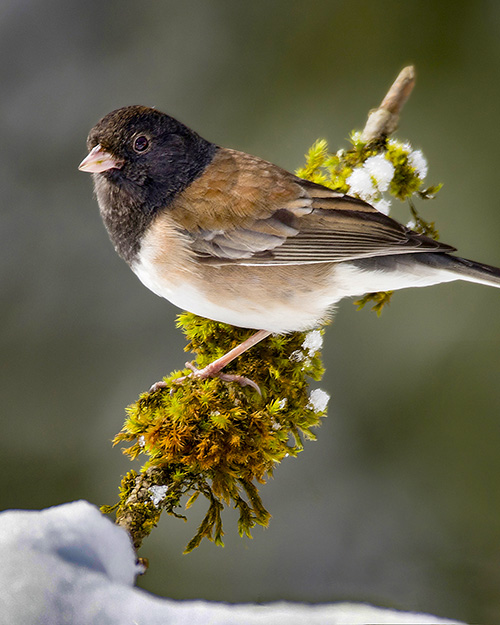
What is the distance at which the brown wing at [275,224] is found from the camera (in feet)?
5.47

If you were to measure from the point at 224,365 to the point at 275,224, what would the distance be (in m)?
0.42

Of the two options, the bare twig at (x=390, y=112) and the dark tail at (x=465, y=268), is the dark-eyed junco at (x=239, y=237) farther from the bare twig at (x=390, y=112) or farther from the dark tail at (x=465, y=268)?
the bare twig at (x=390, y=112)

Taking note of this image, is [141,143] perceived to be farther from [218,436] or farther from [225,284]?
[218,436]

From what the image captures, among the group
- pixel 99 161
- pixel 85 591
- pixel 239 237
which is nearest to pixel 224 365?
pixel 239 237

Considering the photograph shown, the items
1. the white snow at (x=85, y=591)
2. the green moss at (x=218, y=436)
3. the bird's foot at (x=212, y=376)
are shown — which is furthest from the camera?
the bird's foot at (x=212, y=376)

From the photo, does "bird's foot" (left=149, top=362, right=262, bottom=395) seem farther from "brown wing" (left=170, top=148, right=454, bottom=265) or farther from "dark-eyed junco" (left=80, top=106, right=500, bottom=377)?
"brown wing" (left=170, top=148, right=454, bottom=265)

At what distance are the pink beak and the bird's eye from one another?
0.07m

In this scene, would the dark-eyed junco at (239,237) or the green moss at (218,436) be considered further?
the dark-eyed junco at (239,237)

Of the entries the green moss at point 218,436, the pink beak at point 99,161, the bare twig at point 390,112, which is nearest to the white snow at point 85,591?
the green moss at point 218,436

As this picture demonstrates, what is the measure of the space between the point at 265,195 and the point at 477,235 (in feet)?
4.57

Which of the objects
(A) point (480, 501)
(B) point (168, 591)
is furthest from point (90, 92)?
(A) point (480, 501)

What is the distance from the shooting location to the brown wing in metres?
1.67

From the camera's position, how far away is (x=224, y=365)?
1.71 metres

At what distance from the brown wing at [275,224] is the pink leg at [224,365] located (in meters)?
0.23
